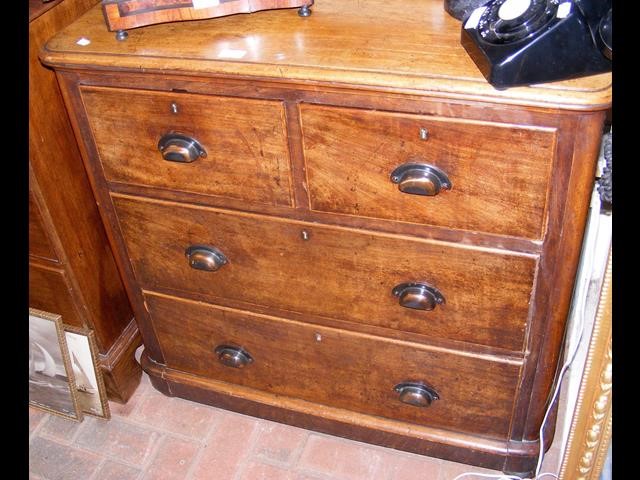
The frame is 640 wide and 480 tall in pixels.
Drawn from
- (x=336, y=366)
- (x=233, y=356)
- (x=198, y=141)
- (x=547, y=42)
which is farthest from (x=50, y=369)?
(x=547, y=42)

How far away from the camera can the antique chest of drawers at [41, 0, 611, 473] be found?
1331mm

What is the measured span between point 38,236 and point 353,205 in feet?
2.99

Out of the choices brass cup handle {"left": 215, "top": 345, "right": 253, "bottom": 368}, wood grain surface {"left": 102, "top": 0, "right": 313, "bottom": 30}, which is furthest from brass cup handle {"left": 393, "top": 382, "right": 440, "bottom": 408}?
wood grain surface {"left": 102, "top": 0, "right": 313, "bottom": 30}

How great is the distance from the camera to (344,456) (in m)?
2.02

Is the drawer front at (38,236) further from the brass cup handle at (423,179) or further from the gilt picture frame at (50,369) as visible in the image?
→ the brass cup handle at (423,179)

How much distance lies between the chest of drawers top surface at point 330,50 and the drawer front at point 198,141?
3.3 inches

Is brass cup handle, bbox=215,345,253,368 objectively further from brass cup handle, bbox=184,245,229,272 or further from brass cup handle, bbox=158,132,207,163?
brass cup handle, bbox=158,132,207,163

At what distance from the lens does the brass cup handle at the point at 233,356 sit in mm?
1943

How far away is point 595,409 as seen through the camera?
143 cm

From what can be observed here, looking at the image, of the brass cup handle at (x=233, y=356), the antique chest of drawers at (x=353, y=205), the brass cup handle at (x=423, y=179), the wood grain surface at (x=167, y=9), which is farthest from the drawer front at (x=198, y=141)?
the brass cup handle at (x=233, y=356)

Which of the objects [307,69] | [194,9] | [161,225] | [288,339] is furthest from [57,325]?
[307,69]
